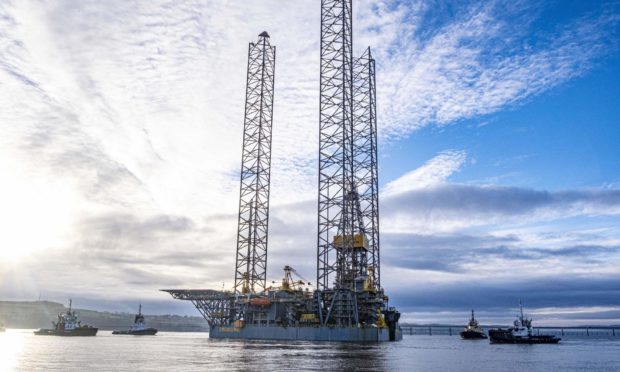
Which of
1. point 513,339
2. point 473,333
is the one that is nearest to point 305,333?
point 513,339

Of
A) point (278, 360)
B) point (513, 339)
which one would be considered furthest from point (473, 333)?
point (278, 360)

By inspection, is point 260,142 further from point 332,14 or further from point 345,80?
point 332,14

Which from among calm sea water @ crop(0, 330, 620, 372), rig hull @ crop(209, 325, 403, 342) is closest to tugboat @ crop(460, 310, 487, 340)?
rig hull @ crop(209, 325, 403, 342)

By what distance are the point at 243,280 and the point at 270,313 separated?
25.2 feet

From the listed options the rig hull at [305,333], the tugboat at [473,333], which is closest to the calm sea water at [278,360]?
the rig hull at [305,333]

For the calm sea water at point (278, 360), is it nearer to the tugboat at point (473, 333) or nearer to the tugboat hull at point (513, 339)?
the tugboat hull at point (513, 339)

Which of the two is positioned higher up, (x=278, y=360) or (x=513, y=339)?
(x=278, y=360)

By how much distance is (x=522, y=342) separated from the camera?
246 ft

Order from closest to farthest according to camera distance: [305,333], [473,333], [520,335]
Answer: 1. [305,333]
2. [520,335]
3. [473,333]

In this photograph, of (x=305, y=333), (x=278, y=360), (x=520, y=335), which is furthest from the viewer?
(x=520, y=335)

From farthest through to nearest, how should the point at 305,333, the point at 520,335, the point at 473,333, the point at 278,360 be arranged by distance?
the point at 473,333 → the point at 520,335 → the point at 305,333 → the point at 278,360

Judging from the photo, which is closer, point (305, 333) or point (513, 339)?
point (305, 333)

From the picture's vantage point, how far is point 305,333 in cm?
6347

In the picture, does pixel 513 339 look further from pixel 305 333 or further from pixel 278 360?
pixel 278 360
